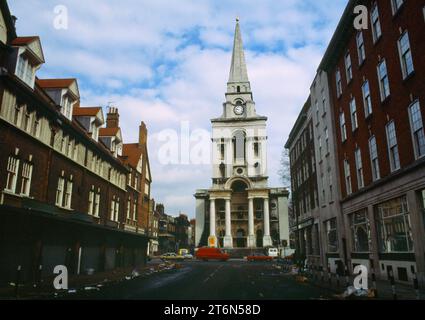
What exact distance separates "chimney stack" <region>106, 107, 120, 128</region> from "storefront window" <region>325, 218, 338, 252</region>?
2583 centimetres

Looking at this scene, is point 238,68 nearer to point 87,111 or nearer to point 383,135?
point 87,111

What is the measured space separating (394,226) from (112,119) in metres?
31.7

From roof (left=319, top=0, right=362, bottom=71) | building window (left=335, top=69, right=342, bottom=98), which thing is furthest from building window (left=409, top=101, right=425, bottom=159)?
building window (left=335, top=69, right=342, bottom=98)

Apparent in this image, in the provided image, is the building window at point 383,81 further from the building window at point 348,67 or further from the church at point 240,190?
the church at point 240,190

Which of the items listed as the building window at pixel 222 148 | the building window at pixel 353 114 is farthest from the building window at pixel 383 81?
the building window at pixel 222 148

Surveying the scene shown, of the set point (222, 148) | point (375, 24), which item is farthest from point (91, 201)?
point (222, 148)

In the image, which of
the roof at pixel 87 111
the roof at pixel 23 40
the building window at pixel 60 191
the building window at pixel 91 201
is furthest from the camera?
the roof at pixel 87 111

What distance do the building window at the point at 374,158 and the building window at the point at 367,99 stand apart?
1.83m

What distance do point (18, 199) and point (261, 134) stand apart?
259 ft

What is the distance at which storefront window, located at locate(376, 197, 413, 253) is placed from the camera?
17875mm

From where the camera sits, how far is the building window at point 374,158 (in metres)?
21.4

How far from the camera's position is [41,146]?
21.0 meters

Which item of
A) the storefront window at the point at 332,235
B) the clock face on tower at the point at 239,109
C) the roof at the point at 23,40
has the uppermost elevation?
the clock face on tower at the point at 239,109
